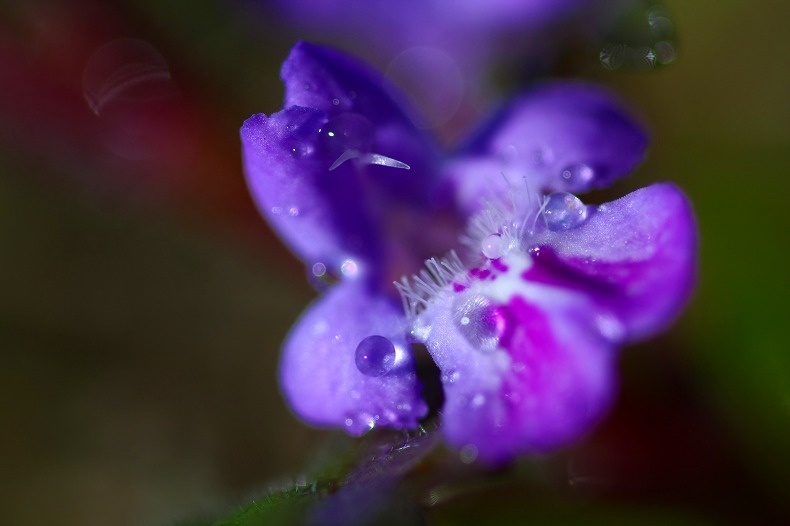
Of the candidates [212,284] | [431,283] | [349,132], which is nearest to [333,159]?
[349,132]

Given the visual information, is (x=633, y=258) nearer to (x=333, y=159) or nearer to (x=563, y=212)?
(x=563, y=212)

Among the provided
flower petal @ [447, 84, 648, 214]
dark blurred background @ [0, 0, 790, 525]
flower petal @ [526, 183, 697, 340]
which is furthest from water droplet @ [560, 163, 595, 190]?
dark blurred background @ [0, 0, 790, 525]

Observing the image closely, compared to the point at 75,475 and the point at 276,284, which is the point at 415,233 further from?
the point at 75,475


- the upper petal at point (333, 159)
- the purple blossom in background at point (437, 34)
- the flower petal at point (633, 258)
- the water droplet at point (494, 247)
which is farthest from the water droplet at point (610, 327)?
the purple blossom in background at point (437, 34)

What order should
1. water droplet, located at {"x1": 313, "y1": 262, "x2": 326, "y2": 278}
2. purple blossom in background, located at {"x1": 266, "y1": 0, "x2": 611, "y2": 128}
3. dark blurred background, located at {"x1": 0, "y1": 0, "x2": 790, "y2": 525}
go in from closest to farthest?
water droplet, located at {"x1": 313, "y1": 262, "x2": 326, "y2": 278}, dark blurred background, located at {"x1": 0, "y1": 0, "x2": 790, "y2": 525}, purple blossom in background, located at {"x1": 266, "y1": 0, "x2": 611, "y2": 128}

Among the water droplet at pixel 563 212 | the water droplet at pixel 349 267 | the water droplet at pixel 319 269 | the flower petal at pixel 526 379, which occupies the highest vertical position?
the water droplet at pixel 319 269

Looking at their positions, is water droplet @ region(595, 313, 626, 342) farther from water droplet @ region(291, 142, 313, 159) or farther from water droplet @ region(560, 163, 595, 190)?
water droplet @ region(291, 142, 313, 159)

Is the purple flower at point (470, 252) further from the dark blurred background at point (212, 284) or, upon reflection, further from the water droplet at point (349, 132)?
the dark blurred background at point (212, 284)
